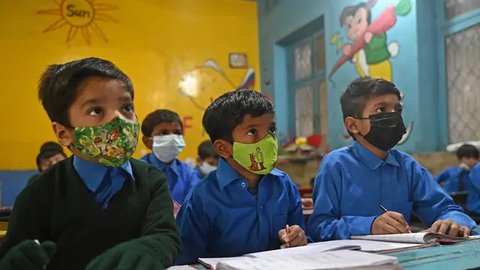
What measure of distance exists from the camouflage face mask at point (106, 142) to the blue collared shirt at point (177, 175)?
6.62 feet

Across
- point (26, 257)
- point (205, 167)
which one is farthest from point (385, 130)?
point (205, 167)

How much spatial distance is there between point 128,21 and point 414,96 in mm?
3517

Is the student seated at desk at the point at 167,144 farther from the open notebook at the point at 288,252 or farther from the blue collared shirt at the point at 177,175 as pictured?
the open notebook at the point at 288,252

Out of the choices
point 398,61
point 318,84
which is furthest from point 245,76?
point 398,61

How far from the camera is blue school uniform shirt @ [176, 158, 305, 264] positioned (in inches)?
58.4

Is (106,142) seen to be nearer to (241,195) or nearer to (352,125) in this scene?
(241,195)

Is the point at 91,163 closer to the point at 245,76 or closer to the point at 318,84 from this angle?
the point at 318,84

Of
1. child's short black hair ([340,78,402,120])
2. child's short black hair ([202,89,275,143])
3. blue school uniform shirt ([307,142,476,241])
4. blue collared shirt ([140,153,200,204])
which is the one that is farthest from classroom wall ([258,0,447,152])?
child's short black hair ([202,89,275,143])

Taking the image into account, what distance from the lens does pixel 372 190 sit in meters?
1.70

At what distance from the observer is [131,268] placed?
821 millimetres

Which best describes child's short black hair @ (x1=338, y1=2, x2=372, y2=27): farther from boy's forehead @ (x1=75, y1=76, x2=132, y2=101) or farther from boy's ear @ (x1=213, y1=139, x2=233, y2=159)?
boy's forehead @ (x1=75, y1=76, x2=132, y2=101)

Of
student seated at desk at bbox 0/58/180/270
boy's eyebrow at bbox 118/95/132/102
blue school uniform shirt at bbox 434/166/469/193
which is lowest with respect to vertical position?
blue school uniform shirt at bbox 434/166/469/193

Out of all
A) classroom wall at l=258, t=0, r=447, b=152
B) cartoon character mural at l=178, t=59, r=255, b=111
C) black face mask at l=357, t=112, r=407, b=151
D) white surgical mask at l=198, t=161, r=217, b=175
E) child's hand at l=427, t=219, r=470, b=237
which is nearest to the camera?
child's hand at l=427, t=219, r=470, b=237

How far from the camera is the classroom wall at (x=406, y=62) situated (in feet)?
13.9
